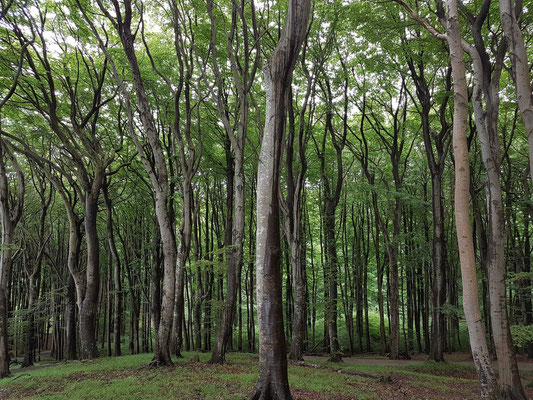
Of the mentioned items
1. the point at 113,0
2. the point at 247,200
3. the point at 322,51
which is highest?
the point at 322,51

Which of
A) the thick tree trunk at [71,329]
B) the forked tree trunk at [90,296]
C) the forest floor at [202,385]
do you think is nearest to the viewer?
the forest floor at [202,385]

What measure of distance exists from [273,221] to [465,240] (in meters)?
3.29

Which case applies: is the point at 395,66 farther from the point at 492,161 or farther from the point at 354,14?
the point at 492,161

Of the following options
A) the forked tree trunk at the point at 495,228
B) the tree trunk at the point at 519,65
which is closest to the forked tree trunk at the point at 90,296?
the forked tree trunk at the point at 495,228

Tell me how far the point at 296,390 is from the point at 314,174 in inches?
548

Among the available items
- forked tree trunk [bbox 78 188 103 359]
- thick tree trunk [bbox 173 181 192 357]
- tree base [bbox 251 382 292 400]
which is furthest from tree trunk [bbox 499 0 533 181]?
forked tree trunk [bbox 78 188 103 359]

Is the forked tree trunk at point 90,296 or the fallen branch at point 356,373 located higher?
the forked tree trunk at point 90,296

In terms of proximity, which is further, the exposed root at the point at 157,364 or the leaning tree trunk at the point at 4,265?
the leaning tree trunk at the point at 4,265

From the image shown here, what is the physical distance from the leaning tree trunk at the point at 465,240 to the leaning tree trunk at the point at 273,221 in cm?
290

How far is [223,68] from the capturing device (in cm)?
1314

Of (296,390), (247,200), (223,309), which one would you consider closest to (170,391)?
(296,390)

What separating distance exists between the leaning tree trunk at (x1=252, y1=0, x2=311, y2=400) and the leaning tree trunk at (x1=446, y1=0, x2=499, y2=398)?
2895 mm

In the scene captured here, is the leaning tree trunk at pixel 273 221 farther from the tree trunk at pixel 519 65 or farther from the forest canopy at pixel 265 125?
the tree trunk at pixel 519 65

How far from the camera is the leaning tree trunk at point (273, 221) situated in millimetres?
5398
